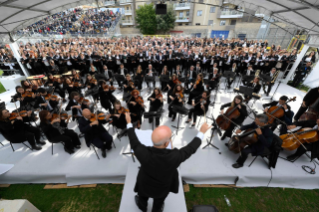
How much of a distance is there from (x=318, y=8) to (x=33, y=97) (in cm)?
1024

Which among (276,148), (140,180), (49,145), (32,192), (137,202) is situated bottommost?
(32,192)

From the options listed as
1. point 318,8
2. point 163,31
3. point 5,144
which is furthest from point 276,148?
point 163,31

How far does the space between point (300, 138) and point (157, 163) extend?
4042mm

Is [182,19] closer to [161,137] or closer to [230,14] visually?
[230,14]

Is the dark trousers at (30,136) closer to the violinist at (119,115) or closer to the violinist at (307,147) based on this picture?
the violinist at (119,115)

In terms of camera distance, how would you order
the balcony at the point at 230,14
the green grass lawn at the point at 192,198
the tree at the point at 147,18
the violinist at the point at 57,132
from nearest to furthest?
1. the green grass lawn at the point at 192,198
2. the violinist at the point at 57,132
3. the balcony at the point at 230,14
4. the tree at the point at 147,18

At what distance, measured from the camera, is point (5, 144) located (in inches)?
173

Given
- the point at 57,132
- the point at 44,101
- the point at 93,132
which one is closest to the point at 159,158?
the point at 93,132

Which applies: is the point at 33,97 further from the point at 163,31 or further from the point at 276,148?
the point at 163,31

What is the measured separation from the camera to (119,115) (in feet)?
13.3

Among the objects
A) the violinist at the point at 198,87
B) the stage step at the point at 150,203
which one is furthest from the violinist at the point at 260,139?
the violinist at the point at 198,87

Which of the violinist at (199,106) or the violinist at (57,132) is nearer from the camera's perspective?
the violinist at (57,132)

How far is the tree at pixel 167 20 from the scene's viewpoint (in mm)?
30000

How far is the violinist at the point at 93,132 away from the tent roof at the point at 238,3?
4441mm
